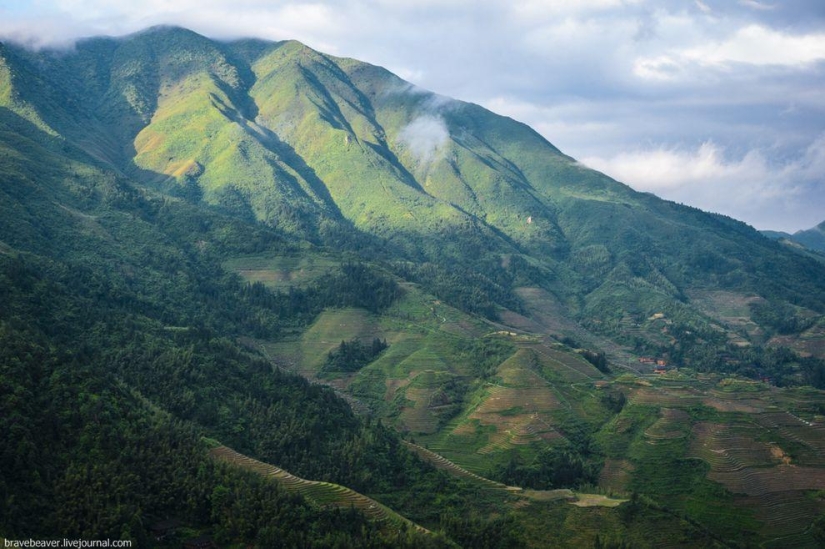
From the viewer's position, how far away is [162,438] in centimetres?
7894

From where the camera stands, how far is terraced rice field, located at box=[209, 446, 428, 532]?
256 ft

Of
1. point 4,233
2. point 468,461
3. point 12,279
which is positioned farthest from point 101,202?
point 468,461

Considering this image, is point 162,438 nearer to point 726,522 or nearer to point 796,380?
point 726,522

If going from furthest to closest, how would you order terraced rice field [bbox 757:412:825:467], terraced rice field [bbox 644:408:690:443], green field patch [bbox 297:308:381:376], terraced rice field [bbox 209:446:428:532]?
green field patch [bbox 297:308:381:376] → terraced rice field [bbox 644:408:690:443] → terraced rice field [bbox 757:412:825:467] → terraced rice field [bbox 209:446:428:532]

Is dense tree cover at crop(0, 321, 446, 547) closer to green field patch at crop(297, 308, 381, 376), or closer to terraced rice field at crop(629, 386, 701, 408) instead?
terraced rice field at crop(629, 386, 701, 408)

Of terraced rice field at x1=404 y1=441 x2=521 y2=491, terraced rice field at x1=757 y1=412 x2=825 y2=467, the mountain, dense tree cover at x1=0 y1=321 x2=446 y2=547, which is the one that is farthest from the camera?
terraced rice field at x1=757 y1=412 x2=825 y2=467

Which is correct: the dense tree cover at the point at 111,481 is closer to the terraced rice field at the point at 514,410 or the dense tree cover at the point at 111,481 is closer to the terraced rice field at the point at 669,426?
the terraced rice field at the point at 514,410

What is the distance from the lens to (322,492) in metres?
81.6

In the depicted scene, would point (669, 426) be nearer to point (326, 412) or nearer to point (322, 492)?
point (326, 412)

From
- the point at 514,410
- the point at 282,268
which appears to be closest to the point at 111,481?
the point at 514,410

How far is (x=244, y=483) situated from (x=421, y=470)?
32625 mm

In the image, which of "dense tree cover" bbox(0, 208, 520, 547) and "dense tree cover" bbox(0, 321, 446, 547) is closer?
"dense tree cover" bbox(0, 321, 446, 547)

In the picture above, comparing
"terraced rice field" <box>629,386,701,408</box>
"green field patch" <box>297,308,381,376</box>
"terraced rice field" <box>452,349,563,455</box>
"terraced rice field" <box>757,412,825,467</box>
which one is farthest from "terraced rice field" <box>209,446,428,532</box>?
"green field patch" <box>297,308,381,376</box>

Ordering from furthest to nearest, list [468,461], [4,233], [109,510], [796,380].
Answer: [796,380] < [4,233] < [468,461] < [109,510]
